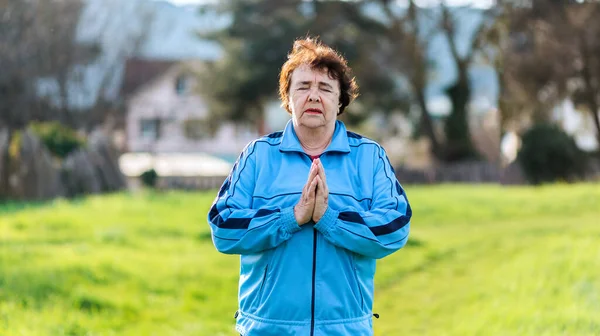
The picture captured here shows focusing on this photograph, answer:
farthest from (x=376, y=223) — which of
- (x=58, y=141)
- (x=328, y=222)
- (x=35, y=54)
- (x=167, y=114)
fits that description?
(x=167, y=114)

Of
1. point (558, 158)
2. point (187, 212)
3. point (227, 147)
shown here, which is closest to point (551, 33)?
point (558, 158)

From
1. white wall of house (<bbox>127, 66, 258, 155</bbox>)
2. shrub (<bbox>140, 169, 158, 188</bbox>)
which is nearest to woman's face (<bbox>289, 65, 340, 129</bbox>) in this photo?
shrub (<bbox>140, 169, 158, 188</bbox>)

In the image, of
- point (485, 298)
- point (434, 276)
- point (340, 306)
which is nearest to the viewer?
point (340, 306)

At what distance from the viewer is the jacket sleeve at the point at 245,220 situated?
141 inches

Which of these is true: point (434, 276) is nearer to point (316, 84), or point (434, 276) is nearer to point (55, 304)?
point (55, 304)

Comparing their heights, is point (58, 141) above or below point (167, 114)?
below

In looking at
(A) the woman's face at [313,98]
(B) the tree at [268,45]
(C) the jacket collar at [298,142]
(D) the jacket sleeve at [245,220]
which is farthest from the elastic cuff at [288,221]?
(B) the tree at [268,45]

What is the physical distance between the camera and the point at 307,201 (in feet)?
11.5

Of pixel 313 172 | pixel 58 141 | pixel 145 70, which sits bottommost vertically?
pixel 58 141

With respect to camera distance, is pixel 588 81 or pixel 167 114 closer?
pixel 588 81

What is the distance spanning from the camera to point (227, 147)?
2746 inches

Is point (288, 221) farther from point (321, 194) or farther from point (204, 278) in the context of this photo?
point (204, 278)

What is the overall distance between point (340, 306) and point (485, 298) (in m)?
5.94

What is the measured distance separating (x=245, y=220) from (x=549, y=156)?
2700cm
